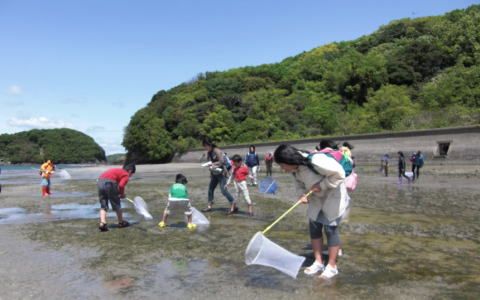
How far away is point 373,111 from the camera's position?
169 feet

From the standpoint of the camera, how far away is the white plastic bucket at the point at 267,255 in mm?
4871

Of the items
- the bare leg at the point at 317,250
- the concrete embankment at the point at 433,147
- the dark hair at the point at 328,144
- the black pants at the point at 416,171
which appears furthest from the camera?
the concrete embankment at the point at 433,147

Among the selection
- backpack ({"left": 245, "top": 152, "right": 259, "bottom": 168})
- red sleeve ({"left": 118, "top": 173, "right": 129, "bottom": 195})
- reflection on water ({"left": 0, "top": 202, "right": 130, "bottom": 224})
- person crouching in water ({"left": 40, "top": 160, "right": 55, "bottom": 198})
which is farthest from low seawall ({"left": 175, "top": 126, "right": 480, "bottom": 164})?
red sleeve ({"left": 118, "top": 173, "right": 129, "bottom": 195})

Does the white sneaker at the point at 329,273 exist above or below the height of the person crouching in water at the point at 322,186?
below

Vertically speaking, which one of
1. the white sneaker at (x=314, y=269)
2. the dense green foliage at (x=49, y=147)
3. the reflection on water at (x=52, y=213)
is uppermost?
the dense green foliage at (x=49, y=147)

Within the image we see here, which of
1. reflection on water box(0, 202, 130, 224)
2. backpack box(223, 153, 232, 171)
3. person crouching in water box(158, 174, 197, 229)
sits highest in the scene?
backpack box(223, 153, 232, 171)

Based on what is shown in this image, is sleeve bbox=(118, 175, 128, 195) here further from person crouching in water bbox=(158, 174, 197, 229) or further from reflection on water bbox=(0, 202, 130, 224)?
reflection on water bbox=(0, 202, 130, 224)

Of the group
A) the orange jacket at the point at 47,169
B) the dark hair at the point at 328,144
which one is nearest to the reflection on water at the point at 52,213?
the orange jacket at the point at 47,169

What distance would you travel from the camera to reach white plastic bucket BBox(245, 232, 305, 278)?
16.0ft

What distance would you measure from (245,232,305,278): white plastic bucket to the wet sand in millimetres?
225

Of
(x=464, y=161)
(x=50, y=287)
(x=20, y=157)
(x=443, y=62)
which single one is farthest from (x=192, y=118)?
(x=20, y=157)

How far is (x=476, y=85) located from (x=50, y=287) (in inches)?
2184

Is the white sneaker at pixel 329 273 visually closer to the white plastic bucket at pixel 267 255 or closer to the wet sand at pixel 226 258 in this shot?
the wet sand at pixel 226 258

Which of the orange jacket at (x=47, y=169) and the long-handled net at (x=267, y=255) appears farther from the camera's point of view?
the orange jacket at (x=47, y=169)
